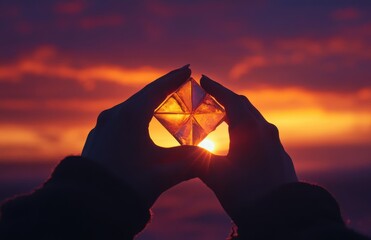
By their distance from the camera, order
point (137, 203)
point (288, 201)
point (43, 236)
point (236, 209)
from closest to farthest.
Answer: point (43, 236)
point (288, 201)
point (137, 203)
point (236, 209)

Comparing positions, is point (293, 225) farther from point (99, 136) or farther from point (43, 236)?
point (99, 136)

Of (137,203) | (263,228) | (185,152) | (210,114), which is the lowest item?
(263,228)

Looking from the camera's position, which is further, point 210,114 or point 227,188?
point 210,114

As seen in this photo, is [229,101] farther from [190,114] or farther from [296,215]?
[296,215]

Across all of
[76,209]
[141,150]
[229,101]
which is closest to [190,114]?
[229,101]

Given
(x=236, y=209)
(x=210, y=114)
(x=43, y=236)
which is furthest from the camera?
(x=210, y=114)

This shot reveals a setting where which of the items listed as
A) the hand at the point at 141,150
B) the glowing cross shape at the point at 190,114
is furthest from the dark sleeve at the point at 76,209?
the glowing cross shape at the point at 190,114

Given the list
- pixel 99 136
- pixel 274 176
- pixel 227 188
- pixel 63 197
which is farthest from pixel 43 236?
pixel 274 176

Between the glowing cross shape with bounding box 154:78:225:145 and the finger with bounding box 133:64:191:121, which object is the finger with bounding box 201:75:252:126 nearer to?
the finger with bounding box 133:64:191:121
